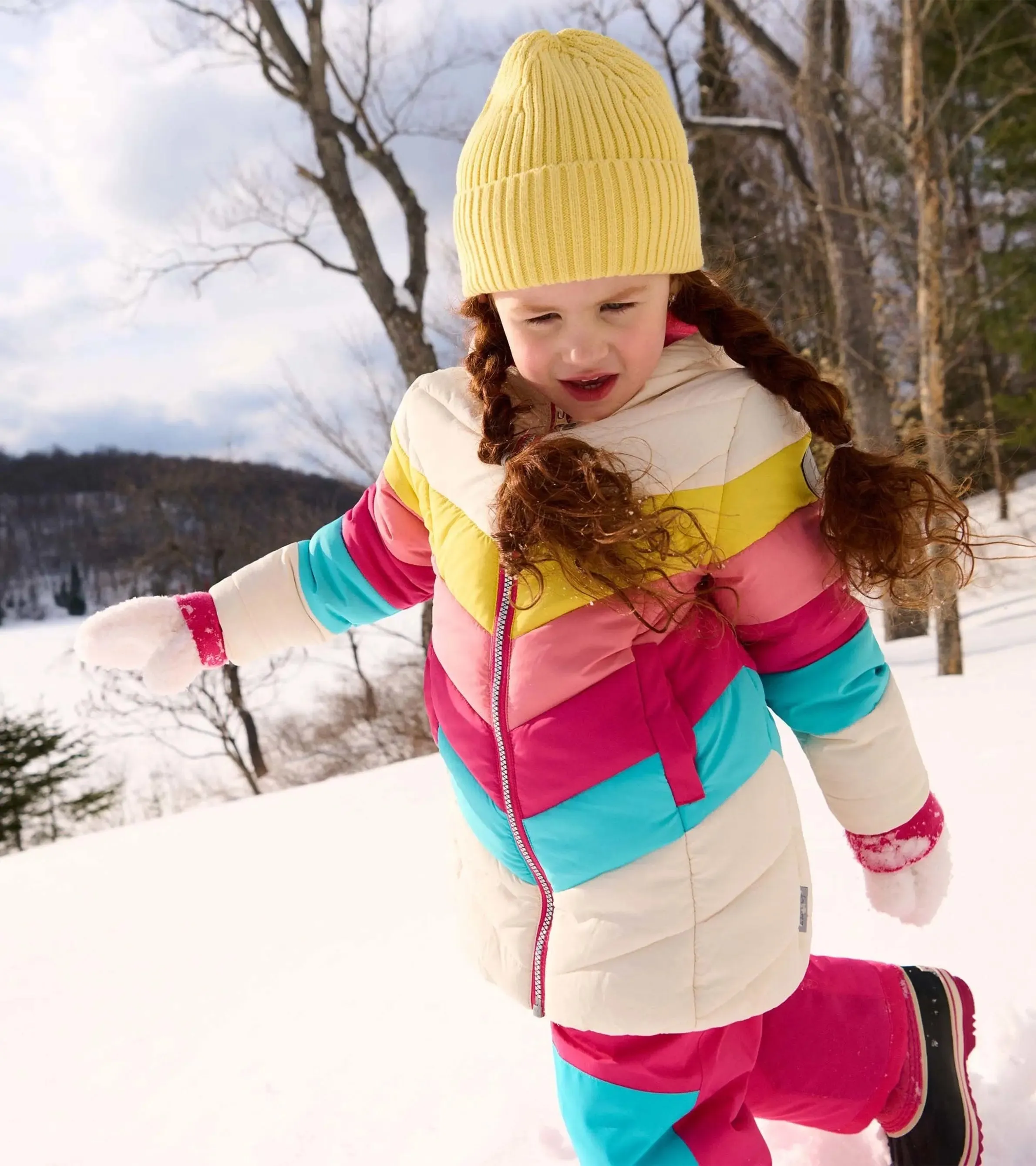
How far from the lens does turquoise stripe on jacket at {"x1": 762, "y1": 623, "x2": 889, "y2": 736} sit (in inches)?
39.4

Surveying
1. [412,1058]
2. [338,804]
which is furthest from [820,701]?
[338,804]

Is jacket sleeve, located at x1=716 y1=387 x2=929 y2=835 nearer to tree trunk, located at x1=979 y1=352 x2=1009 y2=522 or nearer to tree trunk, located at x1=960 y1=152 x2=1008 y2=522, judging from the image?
tree trunk, located at x1=979 y1=352 x2=1009 y2=522

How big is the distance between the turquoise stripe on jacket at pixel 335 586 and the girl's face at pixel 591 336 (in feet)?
1.44

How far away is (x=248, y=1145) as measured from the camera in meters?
1.28

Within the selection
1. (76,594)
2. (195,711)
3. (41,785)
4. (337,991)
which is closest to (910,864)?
(337,991)

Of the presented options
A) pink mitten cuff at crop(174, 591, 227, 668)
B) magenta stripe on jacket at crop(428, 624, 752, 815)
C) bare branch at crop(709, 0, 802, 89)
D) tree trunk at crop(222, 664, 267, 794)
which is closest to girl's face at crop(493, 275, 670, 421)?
magenta stripe on jacket at crop(428, 624, 752, 815)

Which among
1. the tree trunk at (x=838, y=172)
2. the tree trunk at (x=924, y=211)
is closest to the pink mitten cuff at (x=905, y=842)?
the tree trunk at (x=924, y=211)

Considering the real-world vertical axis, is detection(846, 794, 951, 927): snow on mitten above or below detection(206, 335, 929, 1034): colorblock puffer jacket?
below

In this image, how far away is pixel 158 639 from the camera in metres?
1.28

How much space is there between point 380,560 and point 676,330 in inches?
20.9

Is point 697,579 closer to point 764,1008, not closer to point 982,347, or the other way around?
point 764,1008

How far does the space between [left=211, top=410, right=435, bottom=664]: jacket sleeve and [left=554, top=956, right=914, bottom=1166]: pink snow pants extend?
64 cm

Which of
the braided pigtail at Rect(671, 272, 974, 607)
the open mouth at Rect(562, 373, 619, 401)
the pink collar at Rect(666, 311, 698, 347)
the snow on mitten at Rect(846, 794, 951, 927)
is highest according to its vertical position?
the pink collar at Rect(666, 311, 698, 347)

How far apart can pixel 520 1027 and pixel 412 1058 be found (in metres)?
0.18
